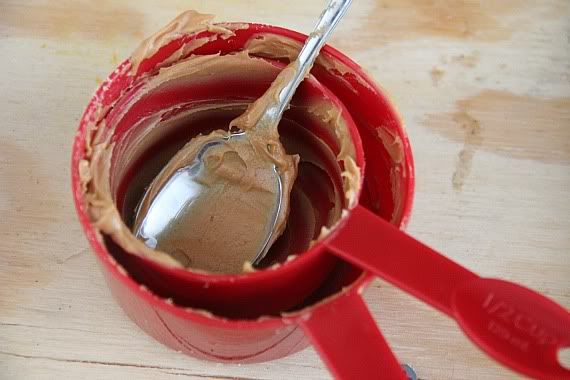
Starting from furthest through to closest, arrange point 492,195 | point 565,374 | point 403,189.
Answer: point 492,195 → point 403,189 → point 565,374

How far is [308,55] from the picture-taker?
0.57m

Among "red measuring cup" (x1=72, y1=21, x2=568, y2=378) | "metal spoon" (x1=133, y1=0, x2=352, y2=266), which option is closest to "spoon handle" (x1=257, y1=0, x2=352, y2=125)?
"metal spoon" (x1=133, y1=0, x2=352, y2=266)

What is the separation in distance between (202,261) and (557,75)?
1.36ft

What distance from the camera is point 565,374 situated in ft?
1.38

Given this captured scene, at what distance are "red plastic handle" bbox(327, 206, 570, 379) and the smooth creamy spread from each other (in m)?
0.05

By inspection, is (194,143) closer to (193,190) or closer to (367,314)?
(193,190)

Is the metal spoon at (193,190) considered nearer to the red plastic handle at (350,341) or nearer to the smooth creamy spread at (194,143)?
the smooth creamy spread at (194,143)

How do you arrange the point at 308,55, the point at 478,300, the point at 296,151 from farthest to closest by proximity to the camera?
the point at 296,151 < the point at 308,55 < the point at 478,300

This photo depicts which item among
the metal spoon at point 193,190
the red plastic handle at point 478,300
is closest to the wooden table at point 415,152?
the metal spoon at point 193,190

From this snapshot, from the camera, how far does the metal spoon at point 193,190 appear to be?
580 mm

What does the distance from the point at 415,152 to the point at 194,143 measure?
0.71 feet

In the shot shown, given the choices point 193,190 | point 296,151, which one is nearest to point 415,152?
point 296,151

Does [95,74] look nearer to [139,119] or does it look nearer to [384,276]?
[139,119]

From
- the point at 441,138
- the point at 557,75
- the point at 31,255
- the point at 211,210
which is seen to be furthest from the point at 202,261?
the point at 557,75
